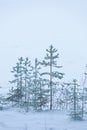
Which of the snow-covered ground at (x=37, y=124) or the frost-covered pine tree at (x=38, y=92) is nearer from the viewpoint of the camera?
the snow-covered ground at (x=37, y=124)

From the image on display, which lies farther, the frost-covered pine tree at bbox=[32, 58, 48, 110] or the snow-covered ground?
the frost-covered pine tree at bbox=[32, 58, 48, 110]

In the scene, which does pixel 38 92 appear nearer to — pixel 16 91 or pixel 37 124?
pixel 16 91

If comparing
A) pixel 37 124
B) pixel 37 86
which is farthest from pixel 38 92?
pixel 37 124

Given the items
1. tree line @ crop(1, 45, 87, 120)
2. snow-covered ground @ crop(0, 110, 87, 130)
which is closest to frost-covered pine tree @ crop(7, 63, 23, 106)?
A: tree line @ crop(1, 45, 87, 120)

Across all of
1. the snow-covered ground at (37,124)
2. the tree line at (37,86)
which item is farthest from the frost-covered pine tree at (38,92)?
the snow-covered ground at (37,124)

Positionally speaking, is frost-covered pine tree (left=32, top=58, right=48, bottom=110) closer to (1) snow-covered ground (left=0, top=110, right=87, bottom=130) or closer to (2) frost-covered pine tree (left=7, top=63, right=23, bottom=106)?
(2) frost-covered pine tree (left=7, top=63, right=23, bottom=106)

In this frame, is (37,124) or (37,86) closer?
(37,124)

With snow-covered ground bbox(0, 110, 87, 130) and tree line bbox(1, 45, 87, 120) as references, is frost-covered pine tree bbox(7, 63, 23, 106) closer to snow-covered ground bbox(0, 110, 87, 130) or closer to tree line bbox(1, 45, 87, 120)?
tree line bbox(1, 45, 87, 120)

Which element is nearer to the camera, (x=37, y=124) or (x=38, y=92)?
(x=37, y=124)

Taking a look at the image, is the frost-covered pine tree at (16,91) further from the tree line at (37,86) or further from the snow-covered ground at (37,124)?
the snow-covered ground at (37,124)

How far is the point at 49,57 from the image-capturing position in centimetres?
3538

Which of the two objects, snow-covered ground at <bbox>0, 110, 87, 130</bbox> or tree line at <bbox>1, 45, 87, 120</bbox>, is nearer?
snow-covered ground at <bbox>0, 110, 87, 130</bbox>

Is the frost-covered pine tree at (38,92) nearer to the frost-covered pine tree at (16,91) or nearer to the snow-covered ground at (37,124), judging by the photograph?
the frost-covered pine tree at (16,91)

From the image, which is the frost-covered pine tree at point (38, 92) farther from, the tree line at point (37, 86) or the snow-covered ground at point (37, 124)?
Result: the snow-covered ground at point (37, 124)
